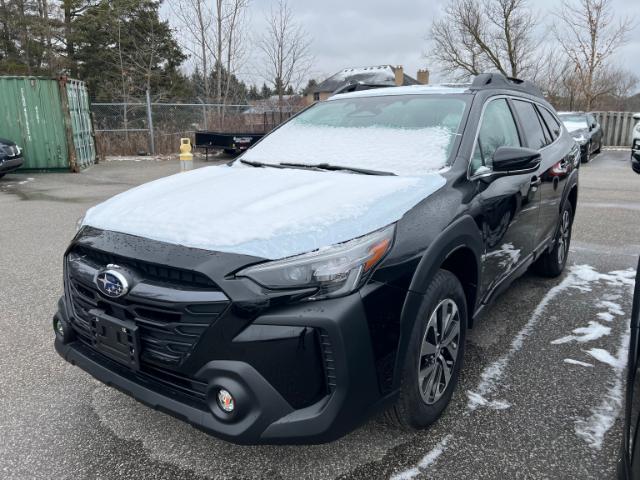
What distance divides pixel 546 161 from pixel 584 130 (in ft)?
43.8

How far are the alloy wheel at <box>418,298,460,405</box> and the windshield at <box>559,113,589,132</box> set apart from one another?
1499cm

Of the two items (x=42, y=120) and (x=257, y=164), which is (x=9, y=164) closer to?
(x=42, y=120)

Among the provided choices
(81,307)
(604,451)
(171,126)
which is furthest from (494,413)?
(171,126)

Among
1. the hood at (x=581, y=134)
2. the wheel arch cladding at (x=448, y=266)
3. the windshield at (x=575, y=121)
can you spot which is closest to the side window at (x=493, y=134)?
the wheel arch cladding at (x=448, y=266)

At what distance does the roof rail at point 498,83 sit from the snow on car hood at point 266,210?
1.11 m

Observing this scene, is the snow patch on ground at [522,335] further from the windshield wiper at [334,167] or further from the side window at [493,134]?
the windshield wiper at [334,167]

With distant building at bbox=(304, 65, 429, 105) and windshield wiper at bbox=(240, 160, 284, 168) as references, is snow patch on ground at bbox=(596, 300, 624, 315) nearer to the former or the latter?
windshield wiper at bbox=(240, 160, 284, 168)

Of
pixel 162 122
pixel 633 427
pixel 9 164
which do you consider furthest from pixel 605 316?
pixel 162 122

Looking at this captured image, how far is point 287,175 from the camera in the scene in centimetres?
277

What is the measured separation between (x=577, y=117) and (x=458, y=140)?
15638 millimetres

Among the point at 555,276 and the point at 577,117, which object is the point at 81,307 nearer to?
the point at 555,276

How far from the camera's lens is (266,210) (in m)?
2.15

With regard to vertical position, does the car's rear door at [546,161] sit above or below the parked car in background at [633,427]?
above

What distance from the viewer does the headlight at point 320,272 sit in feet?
5.98
